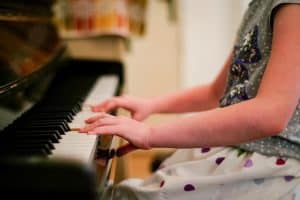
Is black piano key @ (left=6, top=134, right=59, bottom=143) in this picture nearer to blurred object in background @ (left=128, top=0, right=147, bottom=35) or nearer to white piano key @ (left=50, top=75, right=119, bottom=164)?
white piano key @ (left=50, top=75, right=119, bottom=164)

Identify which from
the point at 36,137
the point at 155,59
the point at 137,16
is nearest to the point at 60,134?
the point at 36,137

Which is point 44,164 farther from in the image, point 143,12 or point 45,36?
point 143,12

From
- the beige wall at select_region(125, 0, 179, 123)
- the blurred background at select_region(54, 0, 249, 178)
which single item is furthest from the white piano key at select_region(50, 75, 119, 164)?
the beige wall at select_region(125, 0, 179, 123)

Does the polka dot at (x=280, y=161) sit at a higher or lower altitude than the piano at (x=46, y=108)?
lower

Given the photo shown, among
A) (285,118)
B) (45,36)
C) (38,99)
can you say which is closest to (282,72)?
(285,118)

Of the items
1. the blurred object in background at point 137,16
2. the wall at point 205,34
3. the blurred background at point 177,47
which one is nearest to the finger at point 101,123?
the blurred object in background at point 137,16

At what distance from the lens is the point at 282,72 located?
82 centimetres

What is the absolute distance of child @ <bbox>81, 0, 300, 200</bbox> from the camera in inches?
32.1

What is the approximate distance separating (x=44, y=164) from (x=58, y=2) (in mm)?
1653

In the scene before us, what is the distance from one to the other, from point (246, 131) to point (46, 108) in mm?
469

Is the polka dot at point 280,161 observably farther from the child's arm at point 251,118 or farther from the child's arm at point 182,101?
the child's arm at point 182,101

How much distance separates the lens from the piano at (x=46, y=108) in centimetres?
42

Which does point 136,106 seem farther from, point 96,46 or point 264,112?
point 96,46

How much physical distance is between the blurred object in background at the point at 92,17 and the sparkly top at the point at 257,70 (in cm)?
97
